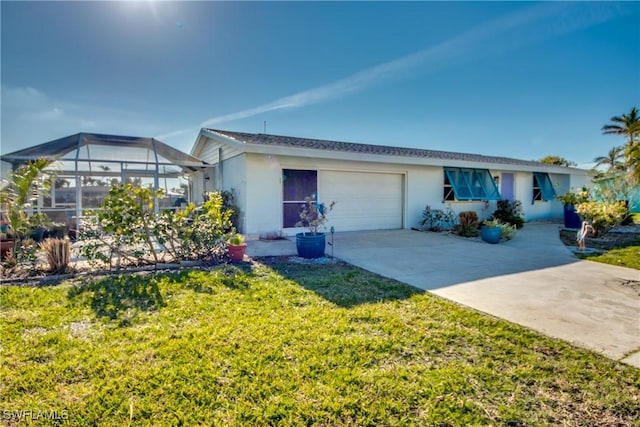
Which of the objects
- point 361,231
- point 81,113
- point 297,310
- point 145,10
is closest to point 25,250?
point 297,310

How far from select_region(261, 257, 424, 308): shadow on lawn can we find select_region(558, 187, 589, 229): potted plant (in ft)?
40.5

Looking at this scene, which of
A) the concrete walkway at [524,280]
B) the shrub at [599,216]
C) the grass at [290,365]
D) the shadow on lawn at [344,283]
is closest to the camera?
the grass at [290,365]

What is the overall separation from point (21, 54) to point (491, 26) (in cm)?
1370

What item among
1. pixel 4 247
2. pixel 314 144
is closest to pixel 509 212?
pixel 314 144

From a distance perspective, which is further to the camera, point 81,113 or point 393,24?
point 81,113

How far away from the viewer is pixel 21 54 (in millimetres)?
8352

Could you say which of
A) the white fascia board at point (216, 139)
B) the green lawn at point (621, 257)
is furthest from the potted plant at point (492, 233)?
the white fascia board at point (216, 139)

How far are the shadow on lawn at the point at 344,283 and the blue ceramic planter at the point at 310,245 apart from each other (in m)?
0.54

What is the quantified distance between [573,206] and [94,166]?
1917 cm

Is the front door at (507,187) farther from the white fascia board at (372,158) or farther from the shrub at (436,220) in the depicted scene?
the shrub at (436,220)

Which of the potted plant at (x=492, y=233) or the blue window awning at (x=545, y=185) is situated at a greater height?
the blue window awning at (x=545, y=185)

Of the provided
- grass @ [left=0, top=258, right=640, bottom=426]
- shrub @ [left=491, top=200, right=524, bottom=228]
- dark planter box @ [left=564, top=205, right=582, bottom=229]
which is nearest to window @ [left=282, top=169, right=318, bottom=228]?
grass @ [left=0, top=258, right=640, bottom=426]

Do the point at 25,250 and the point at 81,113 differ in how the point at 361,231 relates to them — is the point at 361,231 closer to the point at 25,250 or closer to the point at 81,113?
the point at 25,250

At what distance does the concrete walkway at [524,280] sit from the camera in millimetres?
3826
